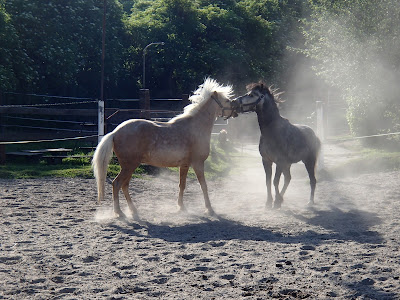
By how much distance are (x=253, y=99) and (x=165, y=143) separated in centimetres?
183

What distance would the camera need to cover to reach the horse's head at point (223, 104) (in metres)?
9.66

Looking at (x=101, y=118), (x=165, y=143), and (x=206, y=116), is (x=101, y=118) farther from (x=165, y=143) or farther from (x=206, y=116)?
(x=165, y=143)

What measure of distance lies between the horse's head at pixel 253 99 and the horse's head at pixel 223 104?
0.24 feet

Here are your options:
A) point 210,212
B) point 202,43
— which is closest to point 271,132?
point 210,212

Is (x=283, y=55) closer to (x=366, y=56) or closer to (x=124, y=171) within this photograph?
(x=366, y=56)

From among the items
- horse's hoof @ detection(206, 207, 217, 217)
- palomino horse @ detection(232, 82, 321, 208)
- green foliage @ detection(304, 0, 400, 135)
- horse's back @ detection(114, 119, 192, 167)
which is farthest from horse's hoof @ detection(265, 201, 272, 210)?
green foliage @ detection(304, 0, 400, 135)

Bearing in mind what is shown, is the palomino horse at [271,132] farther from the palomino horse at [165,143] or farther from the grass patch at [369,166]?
the grass patch at [369,166]

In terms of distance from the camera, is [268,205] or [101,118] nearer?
[268,205]

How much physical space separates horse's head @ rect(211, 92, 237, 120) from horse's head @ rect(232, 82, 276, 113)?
0.07 m

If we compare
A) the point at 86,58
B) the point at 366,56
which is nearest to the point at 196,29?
the point at 86,58

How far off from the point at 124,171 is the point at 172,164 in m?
0.84

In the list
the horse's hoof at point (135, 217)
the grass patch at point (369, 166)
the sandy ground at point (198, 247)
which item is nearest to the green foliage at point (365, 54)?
the grass patch at point (369, 166)

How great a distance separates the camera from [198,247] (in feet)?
22.0

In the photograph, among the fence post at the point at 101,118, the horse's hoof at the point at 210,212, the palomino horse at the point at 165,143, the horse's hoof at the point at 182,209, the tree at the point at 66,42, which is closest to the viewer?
the palomino horse at the point at 165,143
